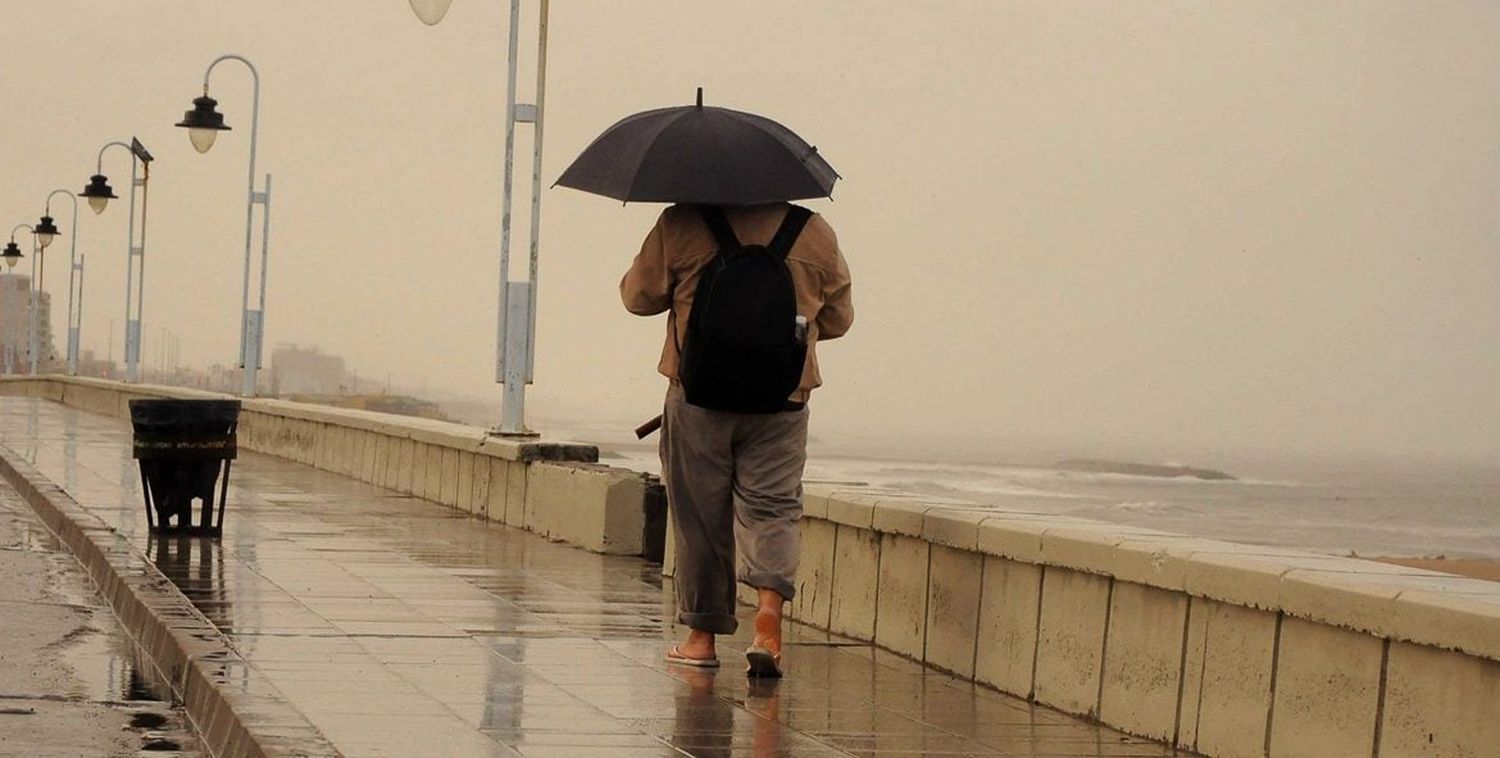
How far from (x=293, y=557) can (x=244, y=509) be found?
4613 mm

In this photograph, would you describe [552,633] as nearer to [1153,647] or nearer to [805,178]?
[805,178]

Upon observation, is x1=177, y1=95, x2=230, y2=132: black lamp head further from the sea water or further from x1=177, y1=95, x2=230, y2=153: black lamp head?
the sea water

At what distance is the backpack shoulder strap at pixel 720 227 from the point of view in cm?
851

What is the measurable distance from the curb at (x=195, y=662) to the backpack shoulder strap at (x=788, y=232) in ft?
7.37

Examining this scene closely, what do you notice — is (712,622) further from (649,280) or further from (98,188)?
(98,188)

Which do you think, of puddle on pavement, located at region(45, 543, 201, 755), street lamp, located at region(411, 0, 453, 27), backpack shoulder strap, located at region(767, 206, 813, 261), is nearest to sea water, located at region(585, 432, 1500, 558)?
street lamp, located at region(411, 0, 453, 27)

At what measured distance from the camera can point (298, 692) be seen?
7.80 metres

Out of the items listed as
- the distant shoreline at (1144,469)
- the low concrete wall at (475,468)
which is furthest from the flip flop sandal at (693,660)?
the distant shoreline at (1144,469)

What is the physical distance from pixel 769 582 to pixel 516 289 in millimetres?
9759

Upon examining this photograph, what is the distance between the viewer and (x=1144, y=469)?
494 ft

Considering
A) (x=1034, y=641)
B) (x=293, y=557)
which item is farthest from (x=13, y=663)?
(x=1034, y=641)

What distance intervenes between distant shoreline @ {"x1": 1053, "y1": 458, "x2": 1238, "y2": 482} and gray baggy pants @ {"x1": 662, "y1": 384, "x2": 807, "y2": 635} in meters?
131

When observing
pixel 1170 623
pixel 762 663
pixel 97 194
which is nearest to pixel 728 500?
pixel 762 663

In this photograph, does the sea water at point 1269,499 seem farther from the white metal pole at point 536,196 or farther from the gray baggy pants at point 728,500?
the gray baggy pants at point 728,500
